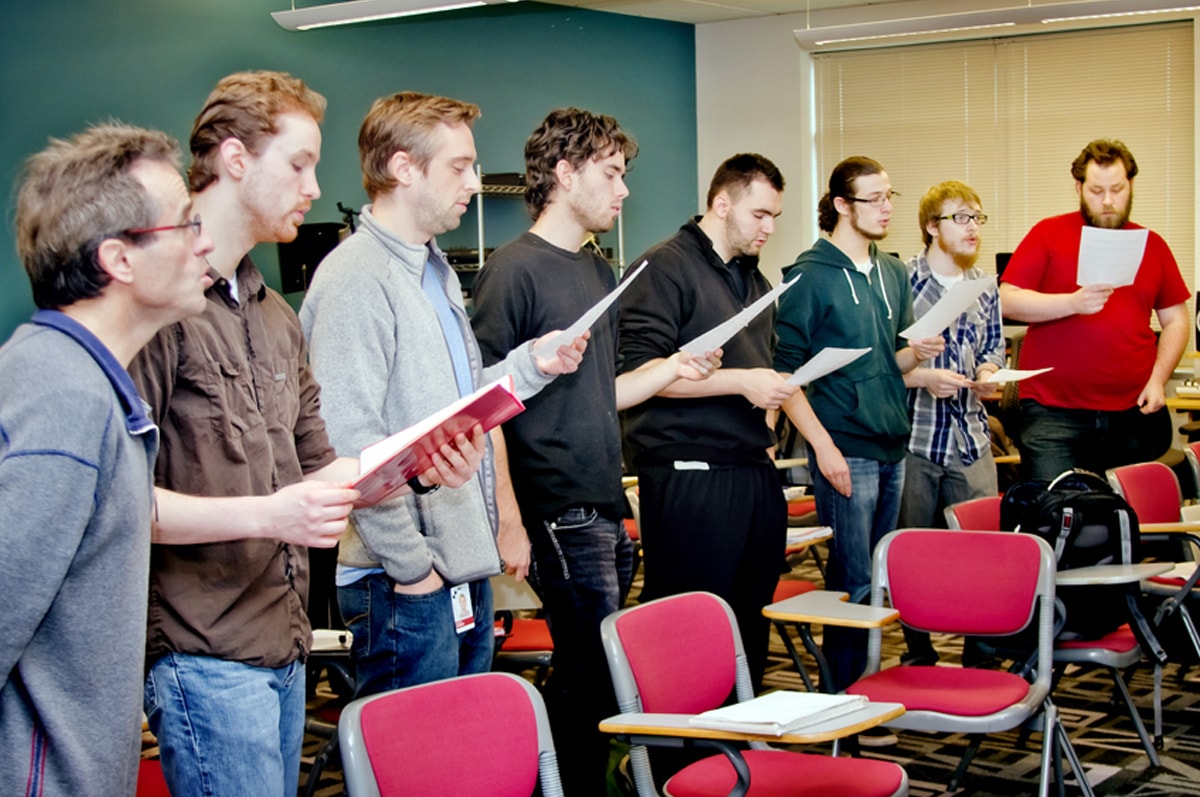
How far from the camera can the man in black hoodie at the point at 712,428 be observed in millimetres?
3406

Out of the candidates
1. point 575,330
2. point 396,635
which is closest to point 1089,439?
point 575,330

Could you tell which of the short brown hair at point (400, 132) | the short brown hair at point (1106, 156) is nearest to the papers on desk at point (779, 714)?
the short brown hair at point (400, 132)

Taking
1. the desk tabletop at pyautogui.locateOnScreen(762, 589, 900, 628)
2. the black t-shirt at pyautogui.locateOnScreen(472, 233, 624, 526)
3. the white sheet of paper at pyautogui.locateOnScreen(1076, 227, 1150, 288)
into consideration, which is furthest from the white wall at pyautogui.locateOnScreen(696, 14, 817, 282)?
the black t-shirt at pyautogui.locateOnScreen(472, 233, 624, 526)

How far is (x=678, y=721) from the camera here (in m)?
2.30

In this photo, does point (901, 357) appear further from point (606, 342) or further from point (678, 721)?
point (678, 721)

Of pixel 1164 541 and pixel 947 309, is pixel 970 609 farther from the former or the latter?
pixel 1164 541

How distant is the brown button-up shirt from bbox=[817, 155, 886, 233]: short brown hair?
2.59 metres

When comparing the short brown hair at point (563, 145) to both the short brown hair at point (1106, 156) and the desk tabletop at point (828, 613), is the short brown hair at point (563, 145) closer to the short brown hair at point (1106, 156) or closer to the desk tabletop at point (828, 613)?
the desk tabletop at point (828, 613)

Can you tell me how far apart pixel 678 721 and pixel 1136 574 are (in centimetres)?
179

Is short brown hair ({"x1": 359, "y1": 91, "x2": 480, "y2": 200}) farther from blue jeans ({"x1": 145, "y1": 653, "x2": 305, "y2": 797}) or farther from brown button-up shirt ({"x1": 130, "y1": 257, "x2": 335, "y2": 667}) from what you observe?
blue jeans ({"x1": 145, "y1": 653, "x2": 305, "y2": 797})

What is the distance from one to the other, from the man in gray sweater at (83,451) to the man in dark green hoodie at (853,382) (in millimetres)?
2592

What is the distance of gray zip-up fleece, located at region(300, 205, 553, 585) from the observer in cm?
234

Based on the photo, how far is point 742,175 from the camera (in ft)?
11.7

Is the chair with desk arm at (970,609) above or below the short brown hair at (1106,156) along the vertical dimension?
below
